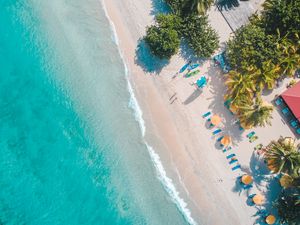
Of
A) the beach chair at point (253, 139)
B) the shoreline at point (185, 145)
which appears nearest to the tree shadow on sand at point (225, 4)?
the shoreline at point (185, 145)

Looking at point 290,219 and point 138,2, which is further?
point 138,2

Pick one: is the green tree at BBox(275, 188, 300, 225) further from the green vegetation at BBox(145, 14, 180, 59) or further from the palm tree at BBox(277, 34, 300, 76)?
the green vegetation at BBox(145, 14, 180, 59)

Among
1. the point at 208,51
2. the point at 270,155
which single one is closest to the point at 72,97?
the point at 208,51

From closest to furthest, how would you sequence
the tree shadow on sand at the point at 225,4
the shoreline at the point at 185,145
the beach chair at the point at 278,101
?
the shoreline at the point at 185,145, the beach chair at the point at 278,101, the tree shadow on sand at the point at 225,4

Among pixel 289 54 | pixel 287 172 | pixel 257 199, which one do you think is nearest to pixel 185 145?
pixel 257 199

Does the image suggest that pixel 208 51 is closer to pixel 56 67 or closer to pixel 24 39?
pixel 56 67

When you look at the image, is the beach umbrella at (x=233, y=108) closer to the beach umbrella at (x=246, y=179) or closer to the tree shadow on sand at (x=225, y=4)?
the beach umbrella at (x=246, y=179)
